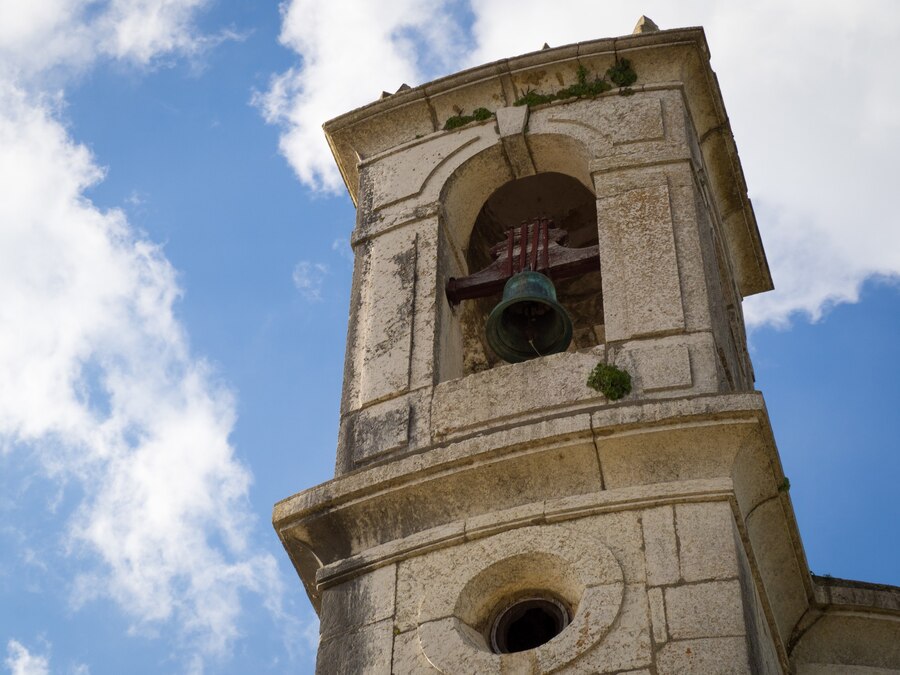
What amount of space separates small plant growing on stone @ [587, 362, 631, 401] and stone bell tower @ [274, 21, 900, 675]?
4 centimetres

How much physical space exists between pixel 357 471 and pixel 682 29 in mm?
4303

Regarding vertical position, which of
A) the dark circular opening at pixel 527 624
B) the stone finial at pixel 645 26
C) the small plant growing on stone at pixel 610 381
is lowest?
the dark circular opening at pixel 527 624

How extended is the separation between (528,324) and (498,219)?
2.45 metres

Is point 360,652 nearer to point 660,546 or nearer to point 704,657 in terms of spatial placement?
point 660,546

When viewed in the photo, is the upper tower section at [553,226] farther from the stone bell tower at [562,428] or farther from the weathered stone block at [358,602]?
the weathered stone block at [358,602]

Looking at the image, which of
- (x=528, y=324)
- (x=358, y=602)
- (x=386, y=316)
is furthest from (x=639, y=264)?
(x=358, y=602)

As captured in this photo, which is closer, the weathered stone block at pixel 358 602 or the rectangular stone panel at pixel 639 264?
the weathered stone block at pixel 358 602

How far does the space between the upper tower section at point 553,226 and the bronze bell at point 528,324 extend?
33cm

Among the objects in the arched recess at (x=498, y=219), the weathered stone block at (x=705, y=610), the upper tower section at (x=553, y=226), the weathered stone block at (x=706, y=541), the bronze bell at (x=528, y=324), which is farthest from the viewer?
the arched recess at (x=498, y=219)

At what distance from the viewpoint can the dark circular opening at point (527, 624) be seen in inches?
314

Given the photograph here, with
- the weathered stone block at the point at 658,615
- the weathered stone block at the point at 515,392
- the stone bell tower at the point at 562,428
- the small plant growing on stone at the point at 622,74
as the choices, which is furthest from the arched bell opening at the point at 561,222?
the weathered stone block at the point at 658,615

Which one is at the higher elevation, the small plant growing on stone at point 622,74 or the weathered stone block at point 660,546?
the small plant growing on stone at point 622,74

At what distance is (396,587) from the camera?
27.0ft

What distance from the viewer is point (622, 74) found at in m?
11.3
